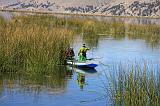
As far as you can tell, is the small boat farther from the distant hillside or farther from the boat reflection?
the distant hillside

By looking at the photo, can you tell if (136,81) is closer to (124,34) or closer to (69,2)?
(124,34)

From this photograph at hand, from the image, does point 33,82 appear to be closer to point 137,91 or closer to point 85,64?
point 137,91

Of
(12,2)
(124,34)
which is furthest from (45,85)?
(12,2)

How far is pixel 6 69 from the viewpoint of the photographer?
1473 cm

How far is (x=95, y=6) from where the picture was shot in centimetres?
13588

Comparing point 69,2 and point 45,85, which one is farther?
point 69,2

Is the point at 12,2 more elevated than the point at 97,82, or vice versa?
the point at 12,2

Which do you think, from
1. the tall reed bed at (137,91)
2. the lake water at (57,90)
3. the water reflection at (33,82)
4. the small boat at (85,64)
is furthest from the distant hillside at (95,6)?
the tall reed bed at (137,91)

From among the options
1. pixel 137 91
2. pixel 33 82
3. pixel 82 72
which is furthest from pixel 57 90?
pixel 82 72

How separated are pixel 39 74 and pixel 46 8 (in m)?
122

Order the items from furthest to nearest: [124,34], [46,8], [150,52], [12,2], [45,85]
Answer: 1. [12,2]
2. [46,8]
3. [124,34]
4. [150,52]
5. [45,85]

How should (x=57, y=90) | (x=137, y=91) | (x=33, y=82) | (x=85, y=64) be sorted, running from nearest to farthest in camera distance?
(x=137, y=91) < (x=57, y=90) < (x=33, y=82) < (x=85, y=64)

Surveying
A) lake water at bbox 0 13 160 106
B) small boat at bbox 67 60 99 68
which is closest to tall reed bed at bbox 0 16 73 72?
lake water at bbox 0 13 160 106

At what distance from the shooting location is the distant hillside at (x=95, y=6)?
389ft
